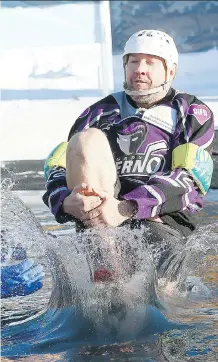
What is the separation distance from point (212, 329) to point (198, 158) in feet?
2.84

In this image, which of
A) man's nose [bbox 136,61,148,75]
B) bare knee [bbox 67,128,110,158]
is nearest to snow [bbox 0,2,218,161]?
man's nose [bbox 136,61,148,75]

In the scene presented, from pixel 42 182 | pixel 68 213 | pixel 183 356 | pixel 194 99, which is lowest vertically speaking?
pixel 42 182

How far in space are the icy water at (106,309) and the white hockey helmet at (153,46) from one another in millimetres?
809

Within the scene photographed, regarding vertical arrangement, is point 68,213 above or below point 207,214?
above

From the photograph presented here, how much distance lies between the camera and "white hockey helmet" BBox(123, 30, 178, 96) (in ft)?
14.1

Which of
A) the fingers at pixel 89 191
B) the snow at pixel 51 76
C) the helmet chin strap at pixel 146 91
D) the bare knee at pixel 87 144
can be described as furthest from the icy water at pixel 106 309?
the snow at pixel 51 76

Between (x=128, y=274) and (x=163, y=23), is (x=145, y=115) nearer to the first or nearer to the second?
(x=128, y=274)

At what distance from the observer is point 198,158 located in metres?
4.09

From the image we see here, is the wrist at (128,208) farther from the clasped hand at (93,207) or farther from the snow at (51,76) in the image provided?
the snow at (51,76)

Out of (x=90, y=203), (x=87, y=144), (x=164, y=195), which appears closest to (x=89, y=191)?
(x=90, y=203)

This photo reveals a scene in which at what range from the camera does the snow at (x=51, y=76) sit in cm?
812

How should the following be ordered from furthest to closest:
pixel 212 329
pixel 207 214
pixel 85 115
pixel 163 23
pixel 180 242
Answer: pixel 163 23
pixel 207 214
pixel 85 115
pixel 180 242
pixel 212 329

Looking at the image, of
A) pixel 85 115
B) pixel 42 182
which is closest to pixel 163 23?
pixel 42 182

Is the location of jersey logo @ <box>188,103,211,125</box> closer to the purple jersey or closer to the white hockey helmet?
the purple jersey
